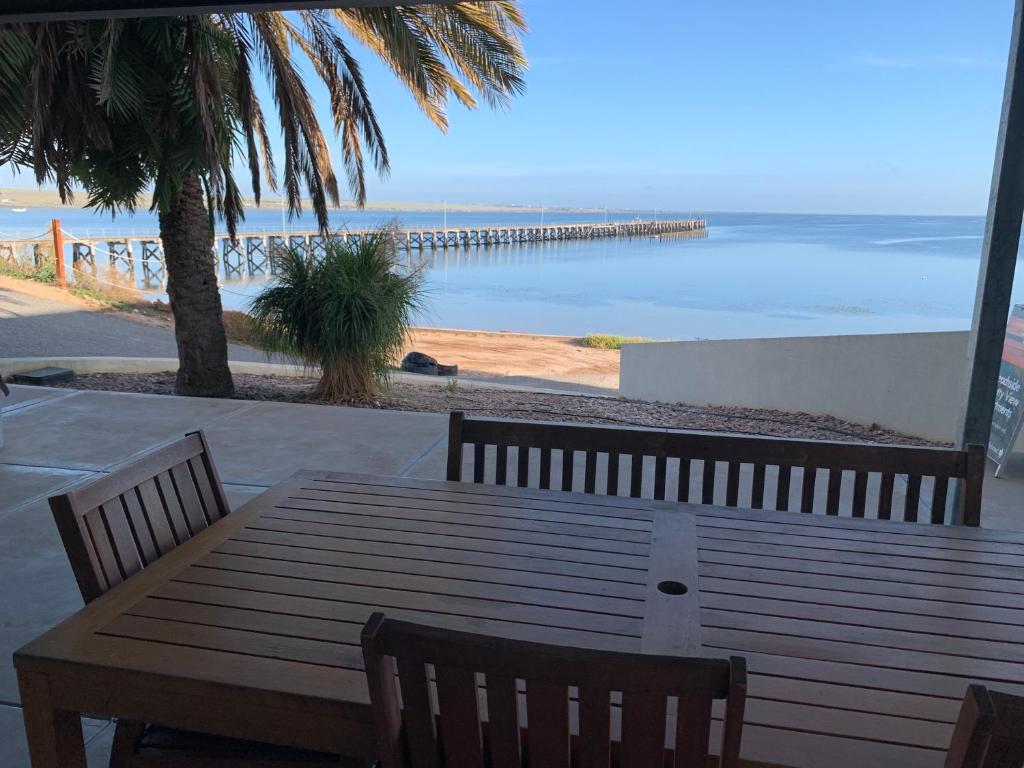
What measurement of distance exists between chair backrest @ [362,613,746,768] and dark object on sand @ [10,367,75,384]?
736 cm

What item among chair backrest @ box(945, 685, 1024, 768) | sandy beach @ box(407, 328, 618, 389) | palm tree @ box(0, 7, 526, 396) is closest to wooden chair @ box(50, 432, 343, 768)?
chair backrest @ box(945, 685, 1024, 768)

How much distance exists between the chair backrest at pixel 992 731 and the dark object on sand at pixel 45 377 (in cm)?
798

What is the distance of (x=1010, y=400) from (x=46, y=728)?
18.5ft

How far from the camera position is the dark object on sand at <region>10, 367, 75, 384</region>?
23.8 ft

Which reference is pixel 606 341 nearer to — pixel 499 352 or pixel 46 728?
pixel 499 352

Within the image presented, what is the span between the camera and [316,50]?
7848 mm

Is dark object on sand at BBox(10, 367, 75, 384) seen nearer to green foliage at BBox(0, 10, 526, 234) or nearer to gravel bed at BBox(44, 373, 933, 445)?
gravel bed at BBox(44, 373, 933, 445)

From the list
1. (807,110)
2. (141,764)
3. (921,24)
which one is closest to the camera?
(141,764)

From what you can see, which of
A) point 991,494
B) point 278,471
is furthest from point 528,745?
point 991,494

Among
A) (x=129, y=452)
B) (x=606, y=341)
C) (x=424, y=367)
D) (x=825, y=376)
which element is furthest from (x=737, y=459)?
(x=606, y=341)

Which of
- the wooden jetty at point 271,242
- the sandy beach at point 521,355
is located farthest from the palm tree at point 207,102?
the sandy beach at point 521,355

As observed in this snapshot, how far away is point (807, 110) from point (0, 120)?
2700 inches

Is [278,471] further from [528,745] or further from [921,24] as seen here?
[921,24]

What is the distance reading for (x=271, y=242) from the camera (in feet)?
51.0
